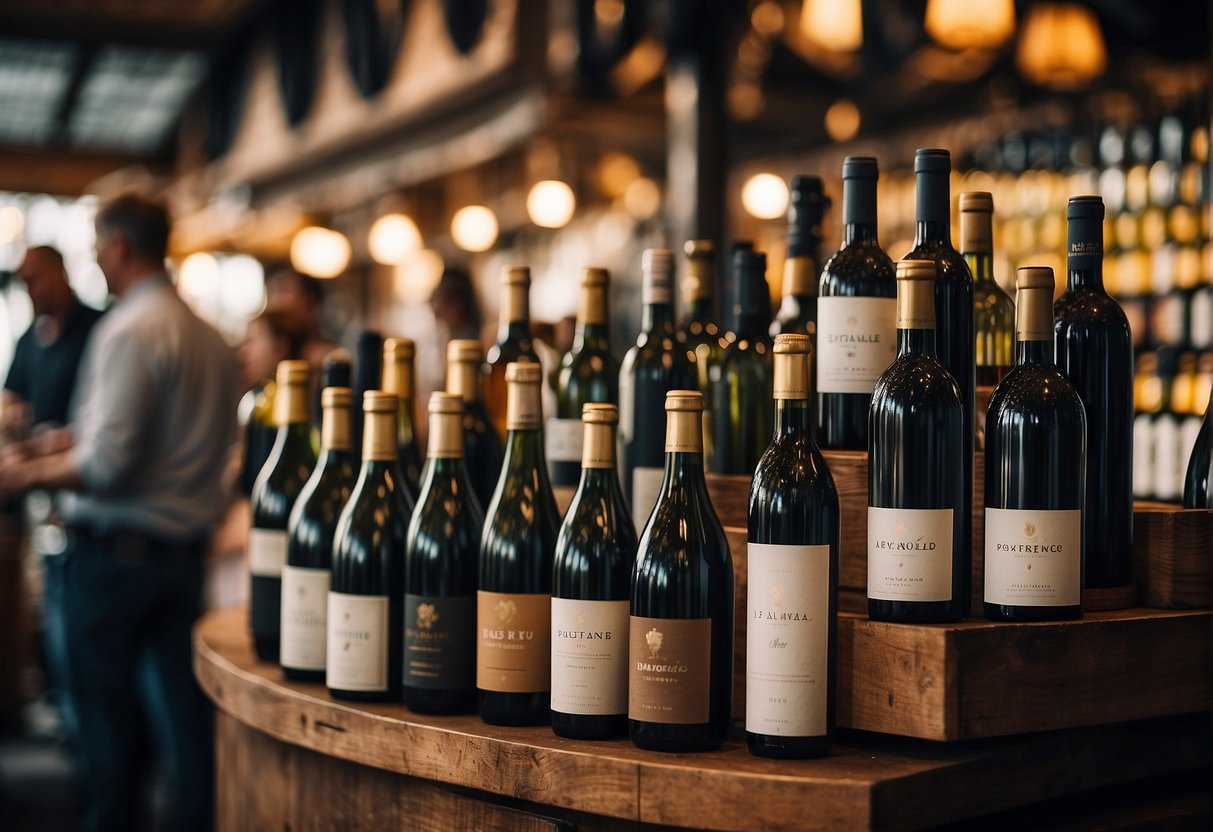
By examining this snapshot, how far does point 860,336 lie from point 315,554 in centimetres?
74

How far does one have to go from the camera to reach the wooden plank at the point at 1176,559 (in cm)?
154

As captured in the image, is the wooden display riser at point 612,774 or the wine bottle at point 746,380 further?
the wine bottle at point 746,380

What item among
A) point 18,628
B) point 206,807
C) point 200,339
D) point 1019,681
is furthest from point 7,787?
point 1019,681

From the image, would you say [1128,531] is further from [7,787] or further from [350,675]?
[7,787]

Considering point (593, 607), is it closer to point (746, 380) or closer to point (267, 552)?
point (746, 380)

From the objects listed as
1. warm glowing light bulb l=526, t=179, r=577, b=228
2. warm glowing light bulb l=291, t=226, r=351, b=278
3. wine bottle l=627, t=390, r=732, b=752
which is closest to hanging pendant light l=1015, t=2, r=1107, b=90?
warm glowing light bulb l=526, t=179, r=577, b=228

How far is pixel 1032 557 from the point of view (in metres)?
1.37

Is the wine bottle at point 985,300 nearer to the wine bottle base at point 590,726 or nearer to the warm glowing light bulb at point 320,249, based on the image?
the wine bottle base at point 590,726

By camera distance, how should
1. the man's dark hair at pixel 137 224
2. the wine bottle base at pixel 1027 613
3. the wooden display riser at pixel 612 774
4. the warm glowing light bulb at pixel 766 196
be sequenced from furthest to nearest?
1. the warm glowing light bulb at pixel 766 196
2. the man's dark hair at pixel 137 224
3. the wine bottle base at pixel 1027 613
4. the wooden display riser at pixel 612 774

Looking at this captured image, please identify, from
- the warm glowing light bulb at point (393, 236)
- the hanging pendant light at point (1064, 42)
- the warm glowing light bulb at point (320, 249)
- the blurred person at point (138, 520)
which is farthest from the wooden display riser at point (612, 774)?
the warm glowing light bulb at point (320, 249)

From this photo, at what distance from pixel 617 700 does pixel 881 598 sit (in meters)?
0.28

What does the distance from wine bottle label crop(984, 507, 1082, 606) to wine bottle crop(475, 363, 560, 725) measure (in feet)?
1.54

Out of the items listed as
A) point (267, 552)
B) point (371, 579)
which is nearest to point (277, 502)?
point (267, 552)

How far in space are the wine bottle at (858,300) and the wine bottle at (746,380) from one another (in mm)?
179
